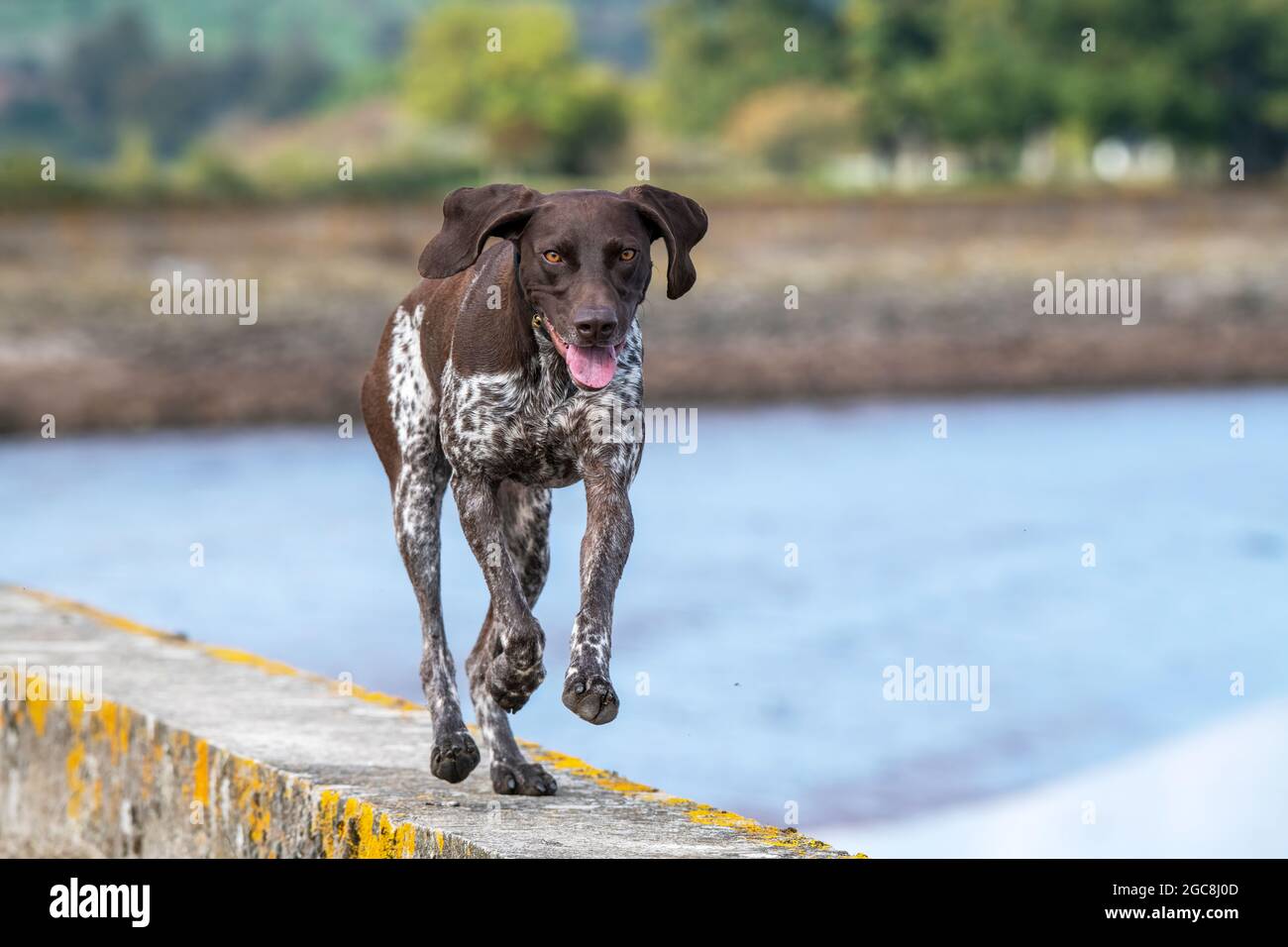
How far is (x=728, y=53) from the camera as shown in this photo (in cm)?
8838

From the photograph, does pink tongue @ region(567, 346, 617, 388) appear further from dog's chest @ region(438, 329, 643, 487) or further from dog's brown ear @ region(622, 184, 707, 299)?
dog's brown ear @ region(622, 184, 707, 299)

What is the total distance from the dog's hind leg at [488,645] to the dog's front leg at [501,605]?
461 mm

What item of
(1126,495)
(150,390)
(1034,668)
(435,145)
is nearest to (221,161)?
(150,390)

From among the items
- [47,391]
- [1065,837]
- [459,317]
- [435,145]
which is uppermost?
[435,145]

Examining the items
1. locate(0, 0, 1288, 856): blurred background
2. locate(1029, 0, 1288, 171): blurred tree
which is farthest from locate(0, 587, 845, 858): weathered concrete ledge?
locate(1029, 0, 1288, 171): blurred tree

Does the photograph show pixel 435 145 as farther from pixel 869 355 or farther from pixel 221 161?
pixel 869 355

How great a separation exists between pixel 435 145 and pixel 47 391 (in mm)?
47209

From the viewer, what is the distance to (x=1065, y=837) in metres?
13.8

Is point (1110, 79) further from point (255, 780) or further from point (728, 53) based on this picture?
point (255, 780)

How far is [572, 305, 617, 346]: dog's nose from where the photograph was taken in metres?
6.15

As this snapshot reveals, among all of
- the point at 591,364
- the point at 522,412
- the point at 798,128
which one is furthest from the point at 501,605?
the point at 798,128

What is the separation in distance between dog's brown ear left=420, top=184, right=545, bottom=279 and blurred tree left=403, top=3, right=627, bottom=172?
68.8 meters

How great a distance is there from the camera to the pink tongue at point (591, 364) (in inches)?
249

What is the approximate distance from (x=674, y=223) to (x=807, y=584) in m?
17.5
